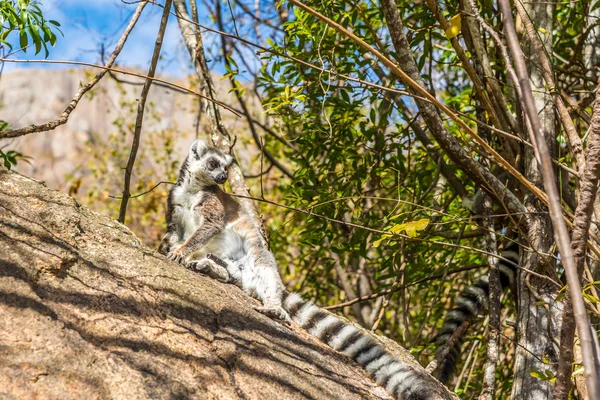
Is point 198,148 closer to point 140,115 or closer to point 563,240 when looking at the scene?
point 140,115

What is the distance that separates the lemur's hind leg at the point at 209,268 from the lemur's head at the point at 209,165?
1.12 metres

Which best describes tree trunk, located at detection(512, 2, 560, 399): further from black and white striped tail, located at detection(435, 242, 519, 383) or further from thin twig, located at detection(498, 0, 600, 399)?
thin twig, located at detection(498, 0, 600, 399)

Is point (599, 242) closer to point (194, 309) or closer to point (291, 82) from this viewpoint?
point (194, 309)

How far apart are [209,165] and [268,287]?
1516 millimetres

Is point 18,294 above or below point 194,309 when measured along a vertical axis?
below

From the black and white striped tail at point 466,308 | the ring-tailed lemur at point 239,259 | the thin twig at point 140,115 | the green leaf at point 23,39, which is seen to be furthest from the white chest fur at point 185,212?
the black and white striped tail at point 466,308

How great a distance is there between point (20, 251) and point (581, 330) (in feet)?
8.88

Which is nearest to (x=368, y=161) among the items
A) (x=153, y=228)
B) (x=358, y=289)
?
(x=358, y=289)

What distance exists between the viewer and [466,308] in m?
5.41

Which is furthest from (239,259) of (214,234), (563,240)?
(563,240)

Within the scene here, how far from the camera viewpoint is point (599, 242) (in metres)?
3.28

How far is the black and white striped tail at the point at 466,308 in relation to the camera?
514 centimetres

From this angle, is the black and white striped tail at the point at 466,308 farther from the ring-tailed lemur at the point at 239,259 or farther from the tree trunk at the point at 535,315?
the ring-tailed lemur at the point at 239,259

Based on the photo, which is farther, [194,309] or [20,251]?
[194,309]
